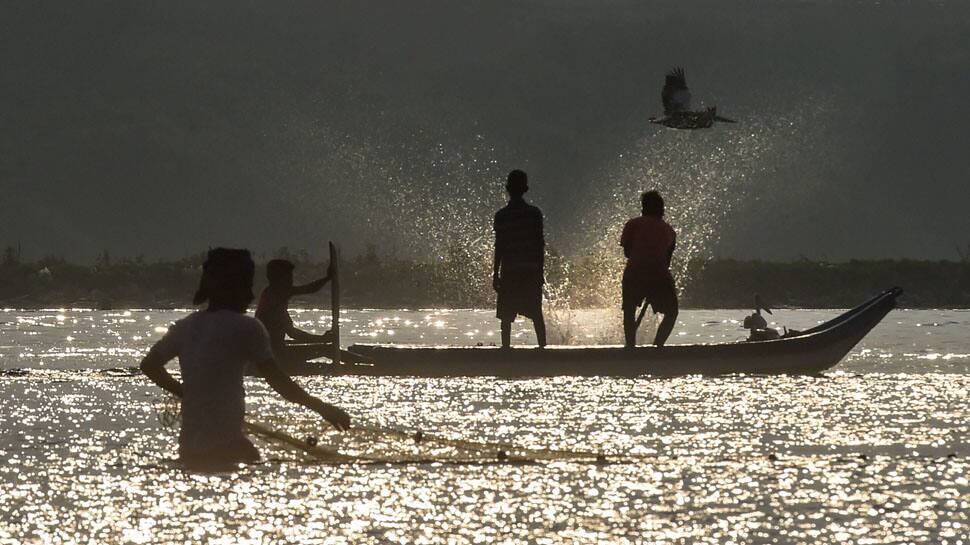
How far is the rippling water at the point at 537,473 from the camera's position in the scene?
939 centimetres

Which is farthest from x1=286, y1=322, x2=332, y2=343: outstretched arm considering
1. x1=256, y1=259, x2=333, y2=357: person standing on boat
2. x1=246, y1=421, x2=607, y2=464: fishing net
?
x1=246, y1=421, x2=607, y2=464: fishing net

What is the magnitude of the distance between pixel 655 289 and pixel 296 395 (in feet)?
42.1

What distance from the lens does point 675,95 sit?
109 ft

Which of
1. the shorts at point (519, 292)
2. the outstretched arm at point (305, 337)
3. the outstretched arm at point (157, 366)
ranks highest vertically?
the shorts at point (519, 292)

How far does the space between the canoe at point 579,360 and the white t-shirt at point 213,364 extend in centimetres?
1140

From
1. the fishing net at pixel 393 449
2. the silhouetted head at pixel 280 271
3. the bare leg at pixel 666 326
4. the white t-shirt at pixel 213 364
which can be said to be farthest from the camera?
the bare leg at pixel 666 326

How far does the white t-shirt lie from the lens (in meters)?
10.1

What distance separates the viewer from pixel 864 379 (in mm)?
22750

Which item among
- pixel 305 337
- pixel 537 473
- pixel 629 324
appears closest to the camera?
pixel 537 473

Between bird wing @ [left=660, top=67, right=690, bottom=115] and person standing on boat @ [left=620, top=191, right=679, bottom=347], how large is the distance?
36.1 ft

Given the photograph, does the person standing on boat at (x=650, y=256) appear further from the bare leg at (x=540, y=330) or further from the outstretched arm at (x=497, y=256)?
the outstretched arm at (x=497, y=256)

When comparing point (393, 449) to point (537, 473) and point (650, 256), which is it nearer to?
point (537, 473)

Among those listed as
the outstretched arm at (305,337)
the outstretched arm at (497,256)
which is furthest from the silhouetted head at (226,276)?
the outstretched arm at (497,256)

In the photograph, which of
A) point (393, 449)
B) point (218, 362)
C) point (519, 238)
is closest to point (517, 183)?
point (519, 238)
